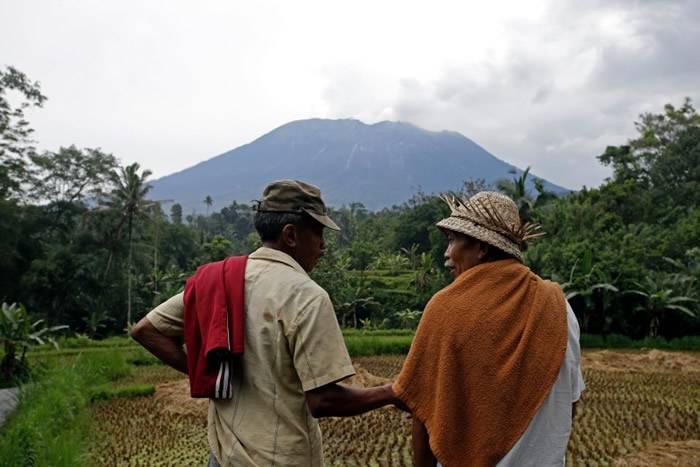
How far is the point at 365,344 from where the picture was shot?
14367mm

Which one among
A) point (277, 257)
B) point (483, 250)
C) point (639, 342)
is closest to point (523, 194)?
point (639, 342)

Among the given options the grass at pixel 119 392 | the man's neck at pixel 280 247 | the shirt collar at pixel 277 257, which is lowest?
the grass at pixel 119 392

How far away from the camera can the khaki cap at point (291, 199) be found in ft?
5.67

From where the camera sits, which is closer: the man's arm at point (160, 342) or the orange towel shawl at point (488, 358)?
the orange towel shawl at point (488, 358)

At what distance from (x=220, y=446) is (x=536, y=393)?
0.81 meters

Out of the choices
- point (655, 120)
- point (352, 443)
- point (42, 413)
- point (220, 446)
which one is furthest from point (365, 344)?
point (655, 120)

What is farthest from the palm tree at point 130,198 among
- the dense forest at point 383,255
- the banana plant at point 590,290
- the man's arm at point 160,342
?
the man's arm at point 160,342

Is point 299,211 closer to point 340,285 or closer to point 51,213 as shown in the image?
point 340,285

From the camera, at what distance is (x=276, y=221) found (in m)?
1.74

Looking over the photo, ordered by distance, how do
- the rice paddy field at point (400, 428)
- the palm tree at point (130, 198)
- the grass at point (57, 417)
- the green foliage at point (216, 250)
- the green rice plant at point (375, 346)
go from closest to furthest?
the grass at point (57, 417)
the rice paddy field at point (400, 428)
the green rice plant at point (375, 346)
the palm tree at point (130, 198)
the green foliage at point (216, 250)

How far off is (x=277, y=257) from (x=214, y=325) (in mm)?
240

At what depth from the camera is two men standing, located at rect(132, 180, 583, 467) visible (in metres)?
1.54

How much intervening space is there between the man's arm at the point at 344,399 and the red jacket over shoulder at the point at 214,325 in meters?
0.22

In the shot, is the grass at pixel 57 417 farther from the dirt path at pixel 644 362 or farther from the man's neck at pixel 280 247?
the dirt path at pixel 644 362
